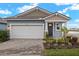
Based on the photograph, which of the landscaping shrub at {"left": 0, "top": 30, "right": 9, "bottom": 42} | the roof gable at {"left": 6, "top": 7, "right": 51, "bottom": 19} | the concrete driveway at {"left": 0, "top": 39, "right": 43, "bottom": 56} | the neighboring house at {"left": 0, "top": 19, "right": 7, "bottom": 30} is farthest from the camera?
the landscaping shrub at {"left": 0, "top": 30, "right": 9, "bottom": 42}

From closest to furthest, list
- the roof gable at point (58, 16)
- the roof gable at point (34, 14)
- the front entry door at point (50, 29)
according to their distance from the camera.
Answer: the roof gable at point (58, 16)
the roof gable at point (34, 14)
the front entry door at point (50, 29)

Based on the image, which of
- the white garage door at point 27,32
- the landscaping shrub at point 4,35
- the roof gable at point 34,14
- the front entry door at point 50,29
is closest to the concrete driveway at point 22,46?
the white garage door at point 27,32

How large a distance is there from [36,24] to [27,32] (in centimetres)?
119

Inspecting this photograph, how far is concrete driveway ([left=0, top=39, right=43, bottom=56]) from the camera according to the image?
67.1 ft

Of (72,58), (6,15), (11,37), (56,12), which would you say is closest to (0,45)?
(11,37)

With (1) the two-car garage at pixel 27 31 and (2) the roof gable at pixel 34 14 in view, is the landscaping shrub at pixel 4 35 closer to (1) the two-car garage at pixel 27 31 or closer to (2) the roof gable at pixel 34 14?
(1) the two-car garage at pixel 27 31

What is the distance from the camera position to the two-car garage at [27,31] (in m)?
21.1

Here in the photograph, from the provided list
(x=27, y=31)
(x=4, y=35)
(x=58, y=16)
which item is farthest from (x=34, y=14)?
(x=4, y=35)

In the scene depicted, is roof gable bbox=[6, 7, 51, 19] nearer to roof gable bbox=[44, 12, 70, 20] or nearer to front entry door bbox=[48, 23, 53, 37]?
roof gable bbox=[44, 12, 70, 20]

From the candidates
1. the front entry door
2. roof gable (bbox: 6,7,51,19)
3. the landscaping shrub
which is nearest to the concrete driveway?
the landscaping shrub

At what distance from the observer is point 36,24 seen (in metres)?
22.4

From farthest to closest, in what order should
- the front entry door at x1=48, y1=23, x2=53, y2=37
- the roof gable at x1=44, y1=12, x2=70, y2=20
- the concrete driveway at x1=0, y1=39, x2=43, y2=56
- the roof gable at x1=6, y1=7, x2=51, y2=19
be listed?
1. the front entry door at x1=48, y1=23, x2=53, y2=37
2. the roof gable at x1=6, y1=7, x2=51, y2=19
3. the roof gable at x1=44, y1=12, x2=70, y2=20
4. the concrete driveway at x1=0, y1=39, x2=43, y2=56

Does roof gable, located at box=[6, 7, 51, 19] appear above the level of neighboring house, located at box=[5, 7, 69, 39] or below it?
above

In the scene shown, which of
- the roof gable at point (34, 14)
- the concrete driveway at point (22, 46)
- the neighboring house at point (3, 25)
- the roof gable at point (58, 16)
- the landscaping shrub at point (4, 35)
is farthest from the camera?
the landscaping shrub at point (4, 35)
